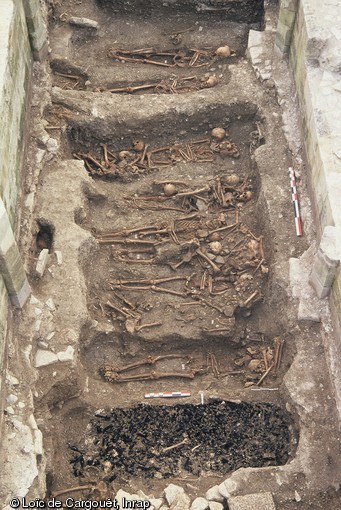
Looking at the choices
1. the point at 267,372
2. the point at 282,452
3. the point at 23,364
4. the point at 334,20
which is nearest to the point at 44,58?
the point at 334,20

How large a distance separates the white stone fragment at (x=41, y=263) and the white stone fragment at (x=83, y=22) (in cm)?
471

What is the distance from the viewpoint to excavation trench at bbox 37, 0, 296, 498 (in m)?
6.96

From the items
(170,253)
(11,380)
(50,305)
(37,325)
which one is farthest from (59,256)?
(11,380)

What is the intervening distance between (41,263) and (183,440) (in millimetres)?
2535

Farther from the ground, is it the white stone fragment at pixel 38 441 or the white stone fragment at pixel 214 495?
the white stone fragment at pixel 38 441

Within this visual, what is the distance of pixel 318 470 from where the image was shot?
6383 mm

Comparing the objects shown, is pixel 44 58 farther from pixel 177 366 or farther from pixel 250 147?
pixel 177 366

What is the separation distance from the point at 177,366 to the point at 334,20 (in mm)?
4827

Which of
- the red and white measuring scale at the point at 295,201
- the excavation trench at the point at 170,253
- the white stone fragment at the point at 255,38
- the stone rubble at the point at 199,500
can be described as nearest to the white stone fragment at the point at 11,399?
the excavation trench at the point at 170,253

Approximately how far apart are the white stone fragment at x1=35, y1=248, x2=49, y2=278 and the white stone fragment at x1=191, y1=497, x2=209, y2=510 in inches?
118

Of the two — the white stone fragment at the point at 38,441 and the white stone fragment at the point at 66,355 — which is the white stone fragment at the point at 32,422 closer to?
the white stone fragment at the point at 38,441

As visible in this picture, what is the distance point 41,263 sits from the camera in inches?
299

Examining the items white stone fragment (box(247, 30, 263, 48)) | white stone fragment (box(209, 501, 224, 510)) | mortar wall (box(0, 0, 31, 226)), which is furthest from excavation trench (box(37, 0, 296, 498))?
mortar wall (box(0, 0, 31, 226))

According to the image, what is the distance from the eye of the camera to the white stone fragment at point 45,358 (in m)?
7.01
